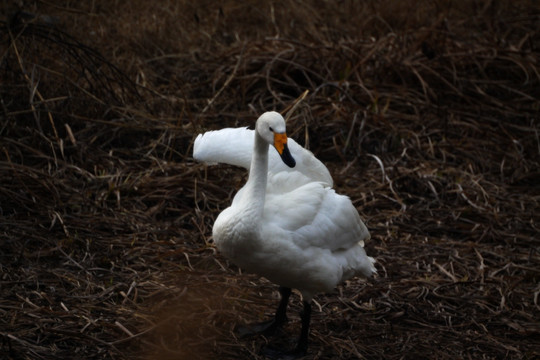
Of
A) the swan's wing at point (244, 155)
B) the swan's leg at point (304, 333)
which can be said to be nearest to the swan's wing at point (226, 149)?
the swan's wing at point (244, 155)

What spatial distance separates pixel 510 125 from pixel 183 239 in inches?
146

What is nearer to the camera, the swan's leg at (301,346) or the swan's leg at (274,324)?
the swan's leg at (301,346)

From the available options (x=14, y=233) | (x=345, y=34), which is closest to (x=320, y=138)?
(x=345, y=34)

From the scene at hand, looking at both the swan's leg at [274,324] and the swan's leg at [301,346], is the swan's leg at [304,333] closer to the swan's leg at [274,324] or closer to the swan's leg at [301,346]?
the swan's leg at [301,346]

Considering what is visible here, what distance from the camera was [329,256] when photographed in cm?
379

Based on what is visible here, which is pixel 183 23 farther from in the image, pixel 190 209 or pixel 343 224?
pixel 343 224

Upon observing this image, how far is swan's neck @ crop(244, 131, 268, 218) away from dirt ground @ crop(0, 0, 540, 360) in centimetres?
81

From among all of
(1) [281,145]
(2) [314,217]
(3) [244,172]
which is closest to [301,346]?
(2) [314,217]

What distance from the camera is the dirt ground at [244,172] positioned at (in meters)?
4.06

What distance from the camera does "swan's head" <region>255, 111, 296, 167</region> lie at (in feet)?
11.8

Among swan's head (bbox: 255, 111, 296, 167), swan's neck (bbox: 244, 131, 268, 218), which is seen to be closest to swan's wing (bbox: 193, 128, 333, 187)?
swan's neck (bbox: 244, 131, 268, 218)

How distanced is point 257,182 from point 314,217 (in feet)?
1.14

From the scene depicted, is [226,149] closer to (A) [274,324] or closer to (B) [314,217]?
(B) [314,217]

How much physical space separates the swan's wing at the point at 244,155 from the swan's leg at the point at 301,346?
0.74 metres
